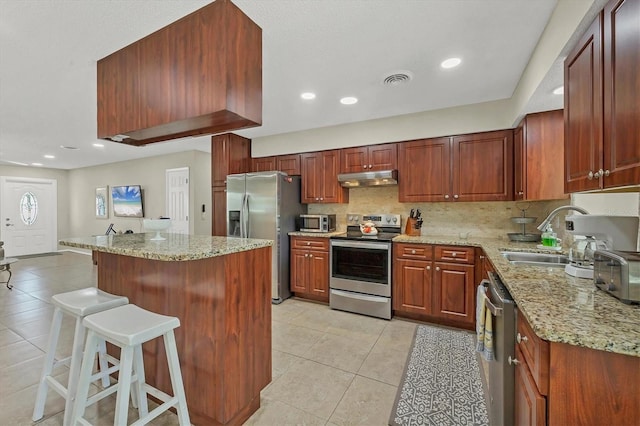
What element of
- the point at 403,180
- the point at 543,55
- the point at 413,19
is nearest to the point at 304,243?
the point at 403,180

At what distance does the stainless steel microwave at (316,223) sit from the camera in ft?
13.0

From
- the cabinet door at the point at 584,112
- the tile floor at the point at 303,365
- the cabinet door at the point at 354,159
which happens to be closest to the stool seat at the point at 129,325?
the tile floor at the point at 303,365

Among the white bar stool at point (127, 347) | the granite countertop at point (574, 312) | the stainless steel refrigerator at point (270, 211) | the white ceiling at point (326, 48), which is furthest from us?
the stainless steel refrigerator at point (270, 211)

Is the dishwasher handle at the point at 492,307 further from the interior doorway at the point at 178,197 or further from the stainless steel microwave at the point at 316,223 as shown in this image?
the interior doorway at the point at 178,197

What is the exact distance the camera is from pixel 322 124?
3908 millimetres

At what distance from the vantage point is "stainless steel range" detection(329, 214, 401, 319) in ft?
10.8

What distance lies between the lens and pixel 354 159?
3814 mm

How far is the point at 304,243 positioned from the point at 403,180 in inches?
62.1

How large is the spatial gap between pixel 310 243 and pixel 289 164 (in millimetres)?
1296

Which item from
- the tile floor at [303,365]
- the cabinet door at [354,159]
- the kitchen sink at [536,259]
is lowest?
the tile floor at [303,365]

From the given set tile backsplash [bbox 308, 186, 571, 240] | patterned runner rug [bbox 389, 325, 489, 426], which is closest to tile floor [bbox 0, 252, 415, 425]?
patterned runner rug [bbox 389, 325, 489, 426]

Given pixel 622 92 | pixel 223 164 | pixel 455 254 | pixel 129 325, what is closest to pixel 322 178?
pixel 223 164

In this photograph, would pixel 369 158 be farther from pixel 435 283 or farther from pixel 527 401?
pixel 527 401

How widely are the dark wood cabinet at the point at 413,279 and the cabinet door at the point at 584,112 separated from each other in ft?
5.47
